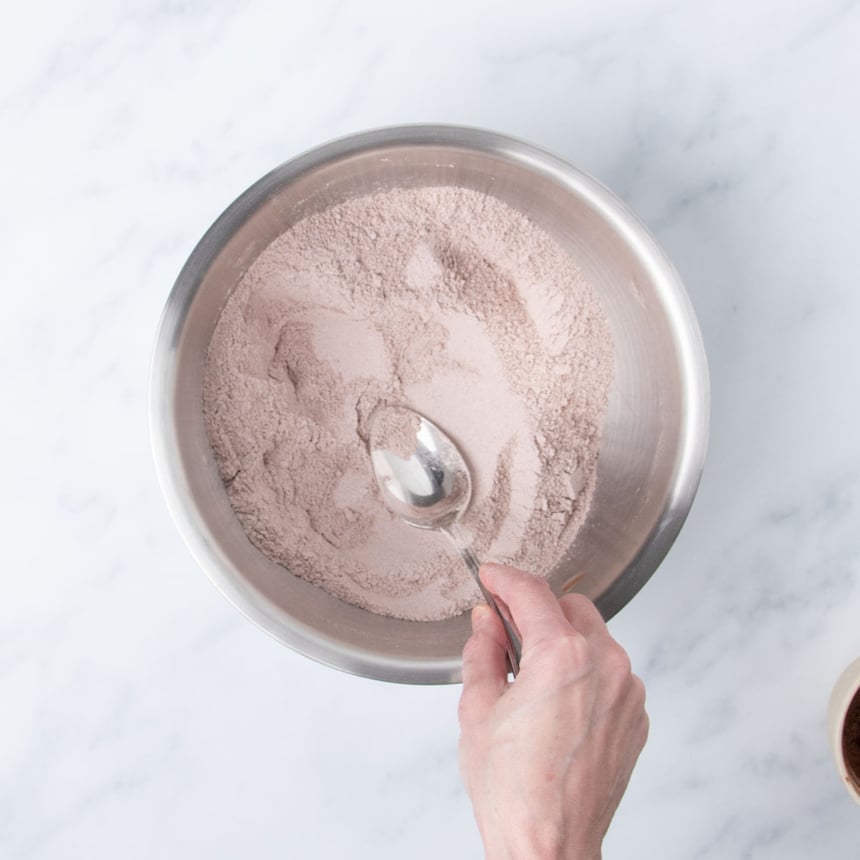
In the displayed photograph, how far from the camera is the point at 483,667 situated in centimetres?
78

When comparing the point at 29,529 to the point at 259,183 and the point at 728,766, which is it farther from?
the point at 728,766

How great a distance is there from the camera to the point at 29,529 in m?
1.10

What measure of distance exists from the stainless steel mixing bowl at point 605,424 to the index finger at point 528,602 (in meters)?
0.13

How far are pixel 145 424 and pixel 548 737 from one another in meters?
0.66

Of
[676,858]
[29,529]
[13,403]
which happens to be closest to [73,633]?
[29,529]

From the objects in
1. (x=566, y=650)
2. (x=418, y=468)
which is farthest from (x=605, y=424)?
(x=566, y=650)

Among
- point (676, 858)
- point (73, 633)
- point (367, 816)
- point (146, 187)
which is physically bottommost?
point (676, 858)

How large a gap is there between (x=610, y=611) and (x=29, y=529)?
0.77 meters

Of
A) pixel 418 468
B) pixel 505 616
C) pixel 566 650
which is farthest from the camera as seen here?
pixel 418 468

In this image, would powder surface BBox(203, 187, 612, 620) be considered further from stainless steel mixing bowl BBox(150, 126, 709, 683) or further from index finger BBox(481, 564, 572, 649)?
index finger BBox(481, 564, 572, 649)

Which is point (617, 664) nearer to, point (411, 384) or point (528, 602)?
point (528, 602)

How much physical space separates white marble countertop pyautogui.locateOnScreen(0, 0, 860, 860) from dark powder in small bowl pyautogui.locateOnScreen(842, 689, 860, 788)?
80 mm

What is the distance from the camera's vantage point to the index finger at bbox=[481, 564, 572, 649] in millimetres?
749

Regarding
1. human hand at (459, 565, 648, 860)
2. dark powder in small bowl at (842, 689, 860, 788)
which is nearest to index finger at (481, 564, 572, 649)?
human hand at (459, 565, 648, 860)
